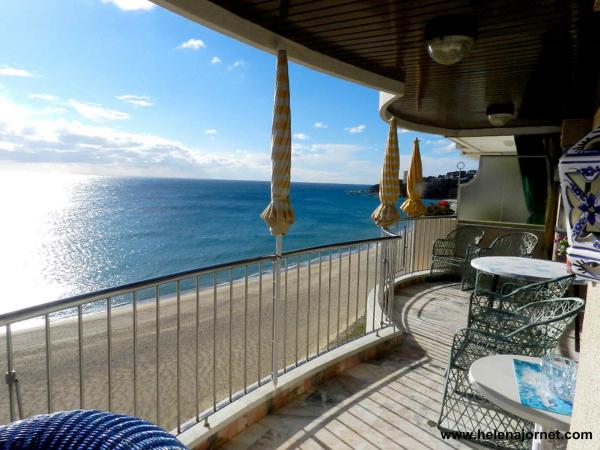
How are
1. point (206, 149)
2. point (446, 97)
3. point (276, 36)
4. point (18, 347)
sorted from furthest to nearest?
1. point (206, 149)
2. point (18, 347)
3. point (446, 97)
4. point (276, 36)

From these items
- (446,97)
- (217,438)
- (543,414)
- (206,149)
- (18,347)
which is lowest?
(18,347)

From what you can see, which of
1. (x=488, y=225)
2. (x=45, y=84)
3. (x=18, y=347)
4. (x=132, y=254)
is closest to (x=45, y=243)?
(x=132, y=254)

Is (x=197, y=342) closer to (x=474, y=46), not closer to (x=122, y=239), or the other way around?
(x=474, y=46)

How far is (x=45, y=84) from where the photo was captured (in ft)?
145

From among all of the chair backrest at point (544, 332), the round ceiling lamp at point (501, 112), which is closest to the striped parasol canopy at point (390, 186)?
the round ceiling lamp at point (501, 112)

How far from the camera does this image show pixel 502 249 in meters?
6.27

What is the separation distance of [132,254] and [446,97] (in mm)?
24319

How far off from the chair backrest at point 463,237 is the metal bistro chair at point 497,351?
13.4 feet

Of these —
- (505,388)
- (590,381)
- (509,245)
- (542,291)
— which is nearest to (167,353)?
(542,291)

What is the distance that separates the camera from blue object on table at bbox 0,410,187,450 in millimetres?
947

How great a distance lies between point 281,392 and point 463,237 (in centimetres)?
524

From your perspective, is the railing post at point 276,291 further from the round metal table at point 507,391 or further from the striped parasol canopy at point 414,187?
the striped parasol canopy at point 414,187

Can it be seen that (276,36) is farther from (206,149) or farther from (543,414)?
(206,149)

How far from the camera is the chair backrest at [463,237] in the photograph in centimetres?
657
